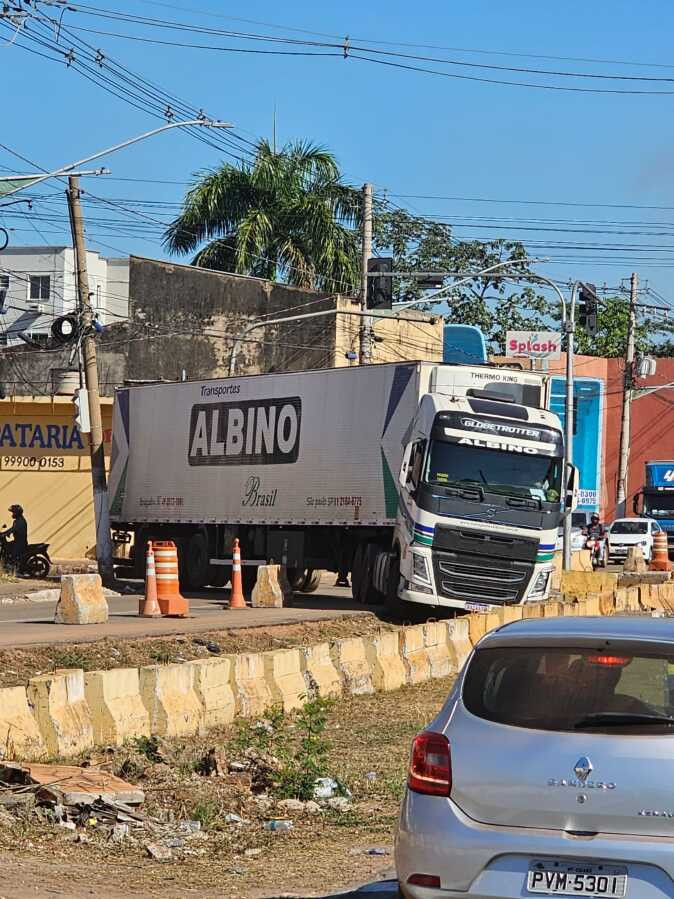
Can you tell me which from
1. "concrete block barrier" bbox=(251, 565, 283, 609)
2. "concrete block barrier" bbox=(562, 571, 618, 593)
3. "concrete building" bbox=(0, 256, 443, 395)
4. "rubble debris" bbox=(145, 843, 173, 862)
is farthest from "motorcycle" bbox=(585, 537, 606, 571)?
"rubble debris" bbox=(145, 843, 173, 862)

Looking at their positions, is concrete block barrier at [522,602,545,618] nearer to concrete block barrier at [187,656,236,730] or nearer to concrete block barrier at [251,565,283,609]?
concrete block barrier at [251,565,283,609]

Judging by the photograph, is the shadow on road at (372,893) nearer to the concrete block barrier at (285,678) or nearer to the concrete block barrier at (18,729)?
the concrete block barrier at (18,729)

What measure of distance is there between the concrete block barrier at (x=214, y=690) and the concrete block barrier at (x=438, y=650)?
5031 millimetres

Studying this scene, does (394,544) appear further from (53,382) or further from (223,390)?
(53,382)

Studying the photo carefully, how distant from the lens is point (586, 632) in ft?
20.4

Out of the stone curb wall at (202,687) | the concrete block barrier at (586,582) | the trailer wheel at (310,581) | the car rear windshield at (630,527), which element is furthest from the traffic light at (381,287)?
the car rear windshield at (630,527)

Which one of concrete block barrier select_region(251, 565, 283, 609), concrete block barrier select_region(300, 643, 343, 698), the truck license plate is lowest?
concrete block barrier select_region(251, 565, 283, 609)

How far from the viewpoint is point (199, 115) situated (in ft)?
106

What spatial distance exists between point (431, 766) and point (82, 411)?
25.2 meters

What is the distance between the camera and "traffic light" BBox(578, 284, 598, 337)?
3825 centimetres

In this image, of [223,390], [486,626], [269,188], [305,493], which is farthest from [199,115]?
[269,188]

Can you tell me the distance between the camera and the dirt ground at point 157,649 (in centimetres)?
1488

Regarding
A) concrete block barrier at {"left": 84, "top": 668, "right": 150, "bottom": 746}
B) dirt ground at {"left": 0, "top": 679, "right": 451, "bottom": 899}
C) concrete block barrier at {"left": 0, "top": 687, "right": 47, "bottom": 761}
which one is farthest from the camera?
concrete block barrier at {"left": 84, "top": 668, "right": 150, "bottom": 746}

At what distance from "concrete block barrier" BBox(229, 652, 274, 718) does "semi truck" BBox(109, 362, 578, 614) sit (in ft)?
34.2
